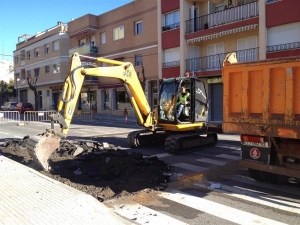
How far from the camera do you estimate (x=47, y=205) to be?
16.2 ft

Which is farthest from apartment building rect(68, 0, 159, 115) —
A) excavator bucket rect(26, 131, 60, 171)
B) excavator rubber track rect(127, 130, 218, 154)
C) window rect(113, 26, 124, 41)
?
excavator bucket rect(26, 131, 60, 171)

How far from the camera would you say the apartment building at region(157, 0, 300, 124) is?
18.5 meters

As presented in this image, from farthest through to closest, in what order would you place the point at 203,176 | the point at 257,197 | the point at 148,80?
the point at 148,80 → the point at 203,176 → the point at 257,197

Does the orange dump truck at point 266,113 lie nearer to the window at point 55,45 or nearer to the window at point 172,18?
the window at point 172,18

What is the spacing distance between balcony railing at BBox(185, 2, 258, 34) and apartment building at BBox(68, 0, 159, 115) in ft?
15.8

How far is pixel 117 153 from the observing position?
8.57 metres

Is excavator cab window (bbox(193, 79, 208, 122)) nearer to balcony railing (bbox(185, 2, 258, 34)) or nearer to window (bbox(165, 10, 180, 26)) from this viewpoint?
balcony railing (bbox(185, 2, 258, 34))

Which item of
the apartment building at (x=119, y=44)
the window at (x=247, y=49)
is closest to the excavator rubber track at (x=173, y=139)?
the window at (x=247, y=49)

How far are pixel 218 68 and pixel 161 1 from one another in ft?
28.8

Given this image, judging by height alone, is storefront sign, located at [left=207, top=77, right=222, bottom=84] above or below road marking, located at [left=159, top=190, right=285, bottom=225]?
above

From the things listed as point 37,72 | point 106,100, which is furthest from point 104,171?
point 37,72

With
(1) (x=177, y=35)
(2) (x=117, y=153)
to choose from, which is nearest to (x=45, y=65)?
(1) (x=177, y=35)

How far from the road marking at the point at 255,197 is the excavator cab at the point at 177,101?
4.18 meters

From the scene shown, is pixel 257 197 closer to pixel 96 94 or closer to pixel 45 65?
pixel 96 94
